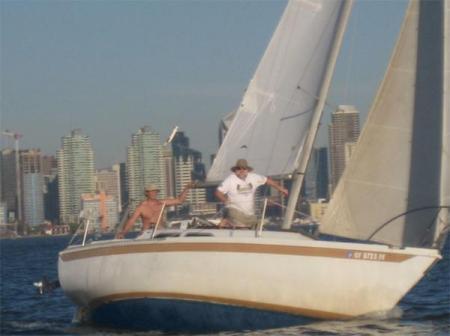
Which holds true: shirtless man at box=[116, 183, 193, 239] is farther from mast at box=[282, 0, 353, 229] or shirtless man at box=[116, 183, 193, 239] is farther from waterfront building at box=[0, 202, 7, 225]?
waterfront building at box=[0, 202, 7, 225]

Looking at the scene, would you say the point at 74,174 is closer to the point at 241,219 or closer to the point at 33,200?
the point at 33,200

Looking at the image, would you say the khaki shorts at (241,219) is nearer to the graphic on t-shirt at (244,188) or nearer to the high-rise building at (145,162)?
the graphic on t-shirt at (244,188)

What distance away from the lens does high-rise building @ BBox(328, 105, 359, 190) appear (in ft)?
62.6

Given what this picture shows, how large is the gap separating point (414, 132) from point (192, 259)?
3106 millimetres

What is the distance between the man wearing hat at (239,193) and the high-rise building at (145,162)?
5.49m

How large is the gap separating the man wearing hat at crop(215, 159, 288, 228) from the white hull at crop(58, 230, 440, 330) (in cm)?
70

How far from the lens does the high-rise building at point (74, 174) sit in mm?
70562

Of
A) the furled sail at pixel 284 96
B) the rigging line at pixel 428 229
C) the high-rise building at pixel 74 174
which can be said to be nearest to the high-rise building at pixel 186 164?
the furled sail at pixel 284 96

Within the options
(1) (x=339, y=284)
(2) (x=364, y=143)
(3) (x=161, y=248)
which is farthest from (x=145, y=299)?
(2) (x=364, y=143)

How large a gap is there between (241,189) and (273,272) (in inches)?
59.0

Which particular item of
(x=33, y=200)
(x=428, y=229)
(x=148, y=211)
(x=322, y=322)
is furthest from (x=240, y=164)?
(x=33, y=200)

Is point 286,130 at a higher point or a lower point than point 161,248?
higher

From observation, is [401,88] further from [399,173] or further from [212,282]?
[212,282]

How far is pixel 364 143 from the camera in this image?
16.5 meters
